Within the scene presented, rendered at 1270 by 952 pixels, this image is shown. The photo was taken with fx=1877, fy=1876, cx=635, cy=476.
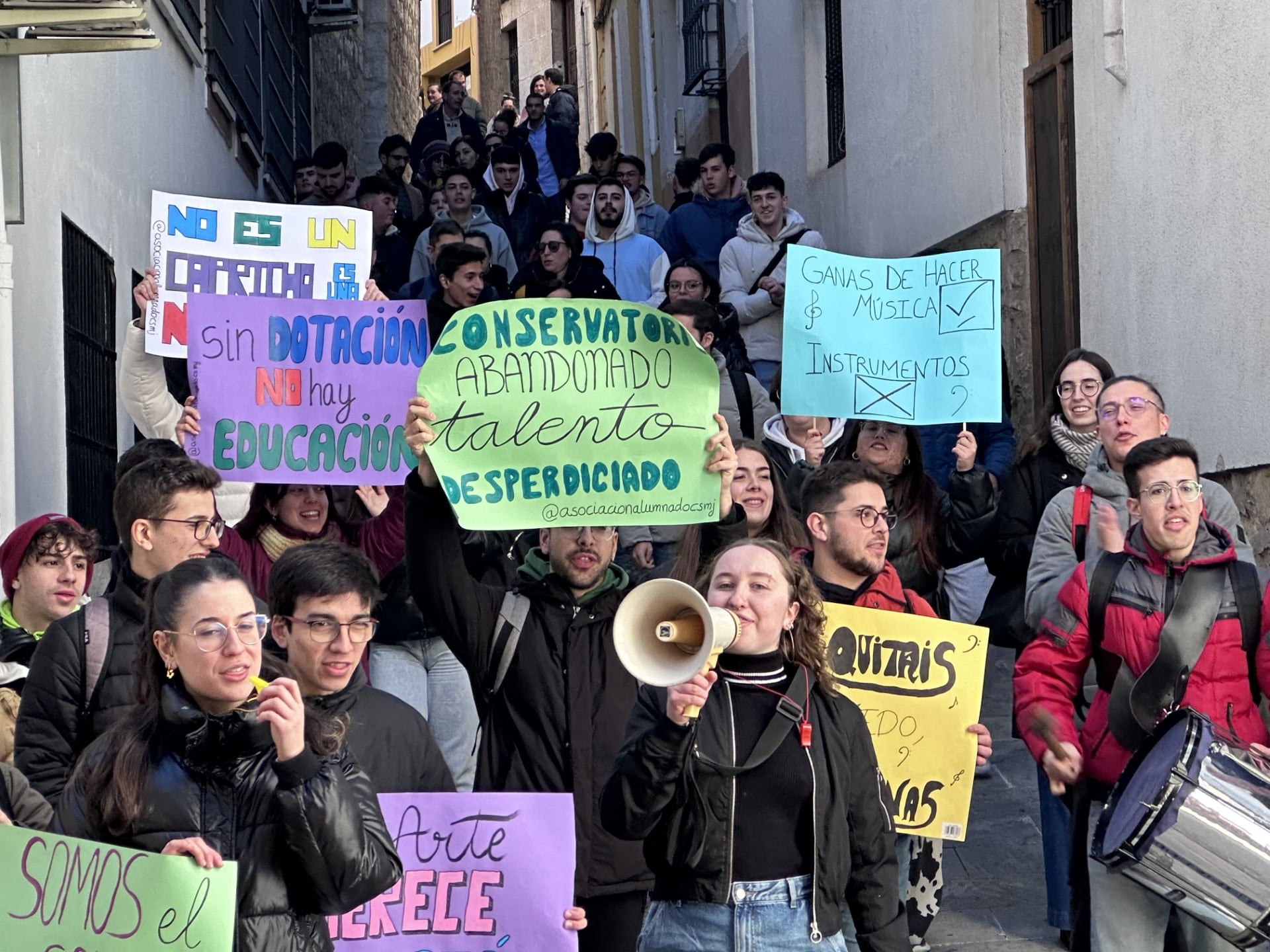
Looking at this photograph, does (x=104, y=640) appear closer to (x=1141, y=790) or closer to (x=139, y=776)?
(x=139, y=776)

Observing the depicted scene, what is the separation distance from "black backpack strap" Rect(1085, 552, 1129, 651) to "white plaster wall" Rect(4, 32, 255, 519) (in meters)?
3.89

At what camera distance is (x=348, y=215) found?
7160 mm

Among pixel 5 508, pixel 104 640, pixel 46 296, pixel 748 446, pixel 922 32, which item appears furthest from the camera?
pixel 922 32

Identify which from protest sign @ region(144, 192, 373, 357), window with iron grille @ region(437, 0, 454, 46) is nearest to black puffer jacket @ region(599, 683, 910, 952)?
protest sign @ region(144, 192, 373, 357)

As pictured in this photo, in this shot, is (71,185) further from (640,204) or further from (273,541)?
(640,204)

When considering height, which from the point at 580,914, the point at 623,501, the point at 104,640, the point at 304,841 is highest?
the point at 623,501

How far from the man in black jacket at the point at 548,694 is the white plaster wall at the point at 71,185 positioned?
2800 mm

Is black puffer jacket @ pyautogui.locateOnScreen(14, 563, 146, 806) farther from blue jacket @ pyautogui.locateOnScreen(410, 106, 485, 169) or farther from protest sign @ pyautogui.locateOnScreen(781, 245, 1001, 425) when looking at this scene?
blue jacket @ pyautogui.locateOnScreen(410, 106, 485, 169)

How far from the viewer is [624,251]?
11.9 m

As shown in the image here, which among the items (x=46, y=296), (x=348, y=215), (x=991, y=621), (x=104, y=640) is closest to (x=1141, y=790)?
(x=991, y=621)

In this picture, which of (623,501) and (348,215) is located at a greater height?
(348,215)

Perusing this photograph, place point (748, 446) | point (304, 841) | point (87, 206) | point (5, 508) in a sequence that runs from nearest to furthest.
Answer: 1. point (304, 841)
2. point (748, 446)
3. point (5, 508)
4. point (87, 206)

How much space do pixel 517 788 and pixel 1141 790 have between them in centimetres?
151

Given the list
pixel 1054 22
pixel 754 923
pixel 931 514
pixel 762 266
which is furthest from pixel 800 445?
pixel 1054 22
